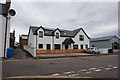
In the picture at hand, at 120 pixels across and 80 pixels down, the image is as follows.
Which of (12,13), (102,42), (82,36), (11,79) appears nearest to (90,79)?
(11,79)

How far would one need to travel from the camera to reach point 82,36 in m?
26.0

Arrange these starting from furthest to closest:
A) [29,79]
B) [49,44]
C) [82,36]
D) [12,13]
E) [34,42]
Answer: [82,36] → [49,44] → [34,42] → [12,13] → [29,79]

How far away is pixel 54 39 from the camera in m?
22.0

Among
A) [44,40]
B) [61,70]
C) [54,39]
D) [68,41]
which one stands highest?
[54,39]

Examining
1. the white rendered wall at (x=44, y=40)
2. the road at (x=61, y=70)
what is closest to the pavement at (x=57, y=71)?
the road at (x=61, y=70)

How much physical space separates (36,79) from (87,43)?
24.3m

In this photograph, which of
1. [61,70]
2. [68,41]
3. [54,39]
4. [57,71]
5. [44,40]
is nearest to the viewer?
[57,71]

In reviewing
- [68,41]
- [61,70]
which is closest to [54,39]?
[68,41]

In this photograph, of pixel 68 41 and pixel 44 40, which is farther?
pixel 68 41

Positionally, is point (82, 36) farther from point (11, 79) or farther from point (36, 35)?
point (11, 79)

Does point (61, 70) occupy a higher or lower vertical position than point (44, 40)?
lower

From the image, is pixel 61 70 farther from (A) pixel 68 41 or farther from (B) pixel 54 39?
(A) pixel 68 41

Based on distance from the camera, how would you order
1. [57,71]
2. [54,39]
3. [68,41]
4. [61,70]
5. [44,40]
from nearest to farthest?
[57,71] < [61,70] < [44,40] < [54,39] < [68,41]

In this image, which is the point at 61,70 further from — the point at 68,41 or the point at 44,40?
the point at 68,41
